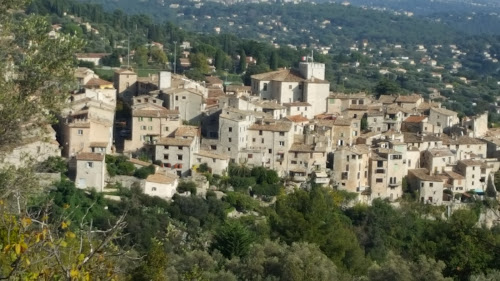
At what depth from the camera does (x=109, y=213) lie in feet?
80.1

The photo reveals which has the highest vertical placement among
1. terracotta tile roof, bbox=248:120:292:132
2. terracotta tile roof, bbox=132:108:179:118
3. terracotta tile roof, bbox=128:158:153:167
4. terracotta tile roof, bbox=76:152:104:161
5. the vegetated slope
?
the vegetated slope

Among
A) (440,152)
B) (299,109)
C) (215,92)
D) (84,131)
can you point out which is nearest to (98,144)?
(84,131)

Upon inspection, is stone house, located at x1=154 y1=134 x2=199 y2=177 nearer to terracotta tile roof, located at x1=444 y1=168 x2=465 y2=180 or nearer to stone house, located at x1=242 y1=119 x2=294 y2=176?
stone house, located at x1=242 y1=119 x2=294 y2=176

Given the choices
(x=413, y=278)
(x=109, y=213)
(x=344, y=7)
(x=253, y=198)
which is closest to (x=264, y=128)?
(x=253, y=198)

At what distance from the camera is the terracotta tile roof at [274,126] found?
2859 cm

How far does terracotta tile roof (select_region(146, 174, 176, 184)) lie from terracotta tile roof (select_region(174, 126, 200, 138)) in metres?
1.52

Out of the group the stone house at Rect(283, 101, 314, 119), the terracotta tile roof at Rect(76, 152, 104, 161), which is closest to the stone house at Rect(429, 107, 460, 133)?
the stone house at Rect(283, 101, 314, 119)

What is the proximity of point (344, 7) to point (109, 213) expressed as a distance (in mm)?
144611

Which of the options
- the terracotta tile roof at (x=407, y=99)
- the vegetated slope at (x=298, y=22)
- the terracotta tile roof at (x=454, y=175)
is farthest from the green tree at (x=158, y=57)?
the vegetated slope at (x=298, y=22)

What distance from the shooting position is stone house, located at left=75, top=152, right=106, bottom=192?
25.2 metres

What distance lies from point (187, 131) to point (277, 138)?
111 inches

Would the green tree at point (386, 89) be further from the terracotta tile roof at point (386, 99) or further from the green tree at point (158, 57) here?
the green tree at point (158, 57)

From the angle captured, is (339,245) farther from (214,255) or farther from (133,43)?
(133,43)

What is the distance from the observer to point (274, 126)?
28781mm
